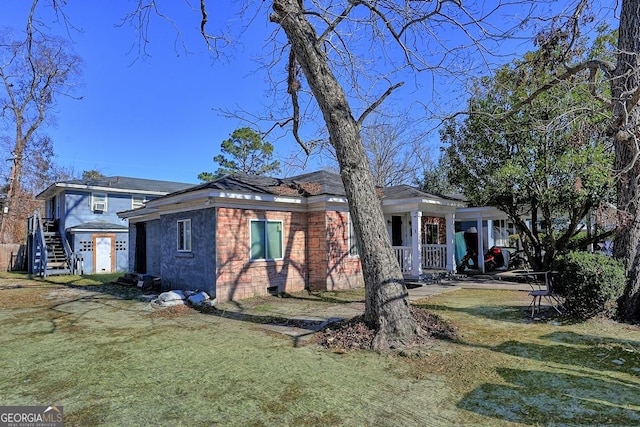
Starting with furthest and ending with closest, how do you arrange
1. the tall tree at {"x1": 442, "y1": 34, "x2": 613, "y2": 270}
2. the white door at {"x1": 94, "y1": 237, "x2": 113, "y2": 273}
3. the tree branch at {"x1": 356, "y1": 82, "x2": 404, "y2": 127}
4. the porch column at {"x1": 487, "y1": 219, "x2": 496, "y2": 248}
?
the white door at {"x1": 94, "y1": 237, "x2": 113, "y2": 273} → the porch column at {"x1": 487, "y1": 219, "x2": 496, "y2": 248} → the tall tree at {"x1": 442, "y1": 34, "x2": 613, "y2": 270} → the tree branch at {"x1": 356, "y1": 82, "x2": 404, "y2": 127}

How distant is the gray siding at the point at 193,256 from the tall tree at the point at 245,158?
19877mm

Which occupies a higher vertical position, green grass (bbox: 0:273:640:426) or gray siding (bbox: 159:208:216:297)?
gray siding (bbox: 159:208:216:297)

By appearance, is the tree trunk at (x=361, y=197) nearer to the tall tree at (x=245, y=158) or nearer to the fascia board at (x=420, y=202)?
the fascia board at (x=420, y=202)

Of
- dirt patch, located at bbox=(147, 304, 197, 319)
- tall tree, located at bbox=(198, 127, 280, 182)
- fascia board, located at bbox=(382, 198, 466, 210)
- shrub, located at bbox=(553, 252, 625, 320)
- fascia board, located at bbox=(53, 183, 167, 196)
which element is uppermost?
tall tree, located at bbox=(198, 127, 280, 182)

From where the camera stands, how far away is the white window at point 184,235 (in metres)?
11.5

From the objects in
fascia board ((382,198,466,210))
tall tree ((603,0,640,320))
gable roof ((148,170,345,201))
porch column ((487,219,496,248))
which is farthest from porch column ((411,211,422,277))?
porch column ((487,219,496,248))

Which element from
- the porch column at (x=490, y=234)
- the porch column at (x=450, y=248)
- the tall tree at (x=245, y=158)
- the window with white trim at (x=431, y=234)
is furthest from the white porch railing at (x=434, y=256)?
the tall tree at (x=245, y=158)

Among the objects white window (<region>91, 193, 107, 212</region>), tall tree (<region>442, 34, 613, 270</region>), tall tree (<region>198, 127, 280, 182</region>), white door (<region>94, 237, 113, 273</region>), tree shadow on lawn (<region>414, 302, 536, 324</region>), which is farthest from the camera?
tall tree (<region>198, 127, 280, 182</region>)

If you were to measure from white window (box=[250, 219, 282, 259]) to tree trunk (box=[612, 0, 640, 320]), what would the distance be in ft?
26.7

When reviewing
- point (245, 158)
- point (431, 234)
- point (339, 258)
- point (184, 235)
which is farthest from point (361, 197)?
point (245, 158)

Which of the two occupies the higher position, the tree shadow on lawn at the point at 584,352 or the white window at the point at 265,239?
the white window at the point at 265,239

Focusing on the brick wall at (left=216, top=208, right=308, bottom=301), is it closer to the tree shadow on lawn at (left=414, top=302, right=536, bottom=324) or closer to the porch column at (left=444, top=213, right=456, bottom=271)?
the tree shadow on lawn at (left=414, top=302, right=536, bottom=324)

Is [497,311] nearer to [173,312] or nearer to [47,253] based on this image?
[173,312]

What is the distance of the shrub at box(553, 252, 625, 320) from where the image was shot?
660cm
